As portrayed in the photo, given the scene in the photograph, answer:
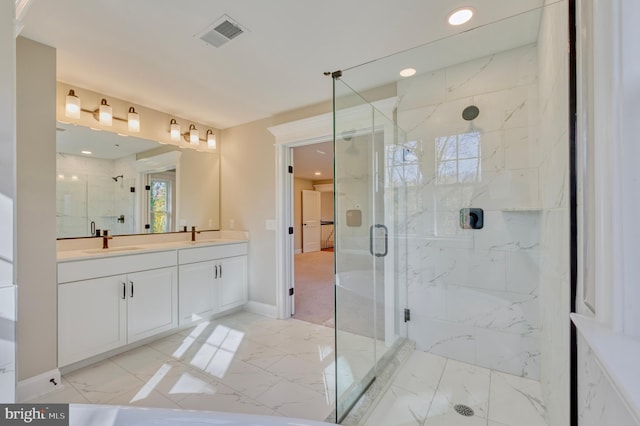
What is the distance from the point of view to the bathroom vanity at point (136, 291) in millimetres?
2072

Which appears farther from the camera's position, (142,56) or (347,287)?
(347,287)

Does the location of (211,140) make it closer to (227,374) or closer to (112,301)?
(112,301)

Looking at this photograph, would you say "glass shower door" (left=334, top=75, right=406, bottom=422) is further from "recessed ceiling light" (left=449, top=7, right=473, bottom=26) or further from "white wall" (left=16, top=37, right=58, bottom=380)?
"white wall" (left=16, top=37, right=58, bottom=380)

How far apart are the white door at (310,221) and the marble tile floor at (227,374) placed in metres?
5.33

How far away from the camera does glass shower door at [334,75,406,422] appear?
7.82 ft

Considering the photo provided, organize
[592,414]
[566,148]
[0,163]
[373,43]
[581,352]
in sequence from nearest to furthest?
[592,414] < [581,352] < [566,148] < [0,163] < [373,43]

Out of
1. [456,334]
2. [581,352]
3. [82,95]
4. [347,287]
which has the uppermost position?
[82,95]

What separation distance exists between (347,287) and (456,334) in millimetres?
953

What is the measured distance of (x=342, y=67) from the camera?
228cm

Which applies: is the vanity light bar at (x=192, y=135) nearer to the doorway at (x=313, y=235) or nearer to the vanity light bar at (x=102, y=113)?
the vanity light bar at (x=102, y=113)

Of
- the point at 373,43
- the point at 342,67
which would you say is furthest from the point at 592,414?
the point at 342,67

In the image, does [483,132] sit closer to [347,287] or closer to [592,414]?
[347,287]

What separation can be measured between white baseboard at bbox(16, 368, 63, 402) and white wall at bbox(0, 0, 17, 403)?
71 centimetres

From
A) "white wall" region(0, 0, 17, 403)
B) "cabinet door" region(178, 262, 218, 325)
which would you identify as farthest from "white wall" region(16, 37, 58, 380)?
"cabinet door" region(178, 262, 218, 325)
